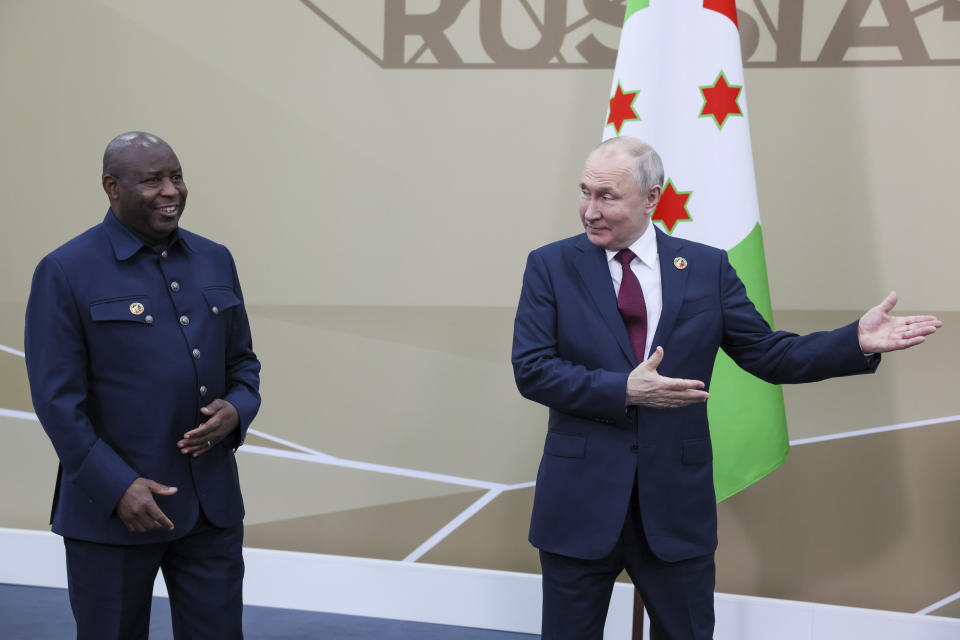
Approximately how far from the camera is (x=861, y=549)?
9.73ft

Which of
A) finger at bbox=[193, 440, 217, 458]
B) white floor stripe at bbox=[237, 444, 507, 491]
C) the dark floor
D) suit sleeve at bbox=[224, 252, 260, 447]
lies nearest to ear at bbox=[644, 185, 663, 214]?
suit sleeve at bbox=[224, 252, 260, 447]

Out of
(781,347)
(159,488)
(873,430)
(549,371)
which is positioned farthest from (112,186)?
(873,430)

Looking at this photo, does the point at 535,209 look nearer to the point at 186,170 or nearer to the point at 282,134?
the point at 282,134

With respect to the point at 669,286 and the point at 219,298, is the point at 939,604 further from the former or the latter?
the point at 219,298

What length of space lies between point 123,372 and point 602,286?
0.95 meters

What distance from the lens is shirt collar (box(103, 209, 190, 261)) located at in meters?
→ 1.79

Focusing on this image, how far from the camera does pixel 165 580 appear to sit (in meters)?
1.87

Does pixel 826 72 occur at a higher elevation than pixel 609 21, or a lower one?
lower

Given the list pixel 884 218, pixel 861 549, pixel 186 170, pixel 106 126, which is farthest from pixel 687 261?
pixel 106 126

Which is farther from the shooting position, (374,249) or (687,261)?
(374,249)

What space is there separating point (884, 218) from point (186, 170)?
244 centimetres

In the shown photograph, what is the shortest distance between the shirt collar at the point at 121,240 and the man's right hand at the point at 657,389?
39.1 inches

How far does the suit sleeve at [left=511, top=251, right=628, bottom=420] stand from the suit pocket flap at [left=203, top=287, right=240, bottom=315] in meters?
0.61

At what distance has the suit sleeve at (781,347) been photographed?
1766 millimetres
